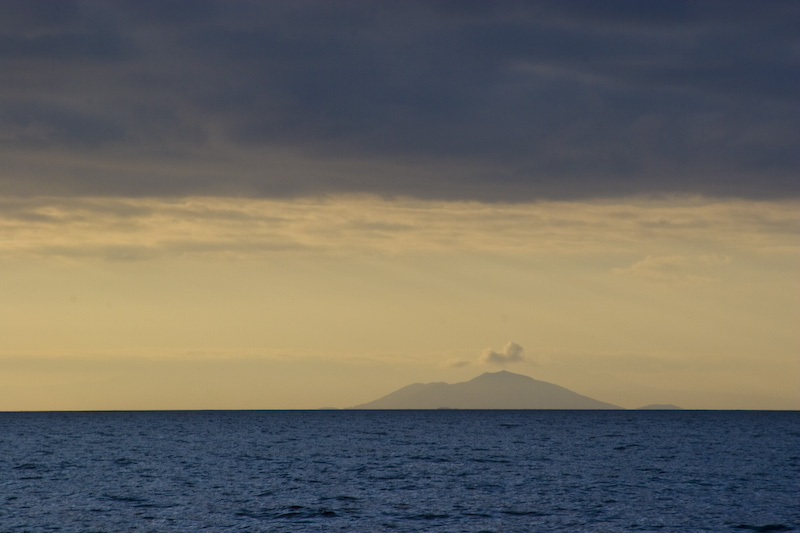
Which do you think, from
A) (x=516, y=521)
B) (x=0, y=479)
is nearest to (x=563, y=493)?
(x=516, y=521)

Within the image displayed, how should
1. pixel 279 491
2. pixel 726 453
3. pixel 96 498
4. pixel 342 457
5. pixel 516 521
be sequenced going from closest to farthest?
pixel 516 521 < pixel 96 498 < pixel 279 491 < pixel 342 457 < pixel 726 453

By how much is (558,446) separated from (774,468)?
127ft

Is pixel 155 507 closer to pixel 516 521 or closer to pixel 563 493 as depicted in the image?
pixel 516 521

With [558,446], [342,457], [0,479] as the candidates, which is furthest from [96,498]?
[558,446]

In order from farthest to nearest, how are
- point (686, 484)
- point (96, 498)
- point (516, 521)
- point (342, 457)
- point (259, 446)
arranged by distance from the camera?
point (259, 446), point (342, 457), point (686, 484), point (96, 498), point (516, 521)

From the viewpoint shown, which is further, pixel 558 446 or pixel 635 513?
pixel 558 446

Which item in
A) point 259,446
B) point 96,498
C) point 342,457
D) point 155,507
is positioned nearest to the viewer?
point 155,507

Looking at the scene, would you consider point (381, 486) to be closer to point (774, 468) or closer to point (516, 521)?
point (516, 521)

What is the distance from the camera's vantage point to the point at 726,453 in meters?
103

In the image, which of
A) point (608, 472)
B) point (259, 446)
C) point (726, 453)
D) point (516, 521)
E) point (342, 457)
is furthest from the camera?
A: point (259, 446)

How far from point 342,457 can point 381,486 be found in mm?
30520

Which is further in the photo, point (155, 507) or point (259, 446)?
point (259, 446)

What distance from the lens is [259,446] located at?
386ft

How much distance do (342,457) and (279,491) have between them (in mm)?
33369
